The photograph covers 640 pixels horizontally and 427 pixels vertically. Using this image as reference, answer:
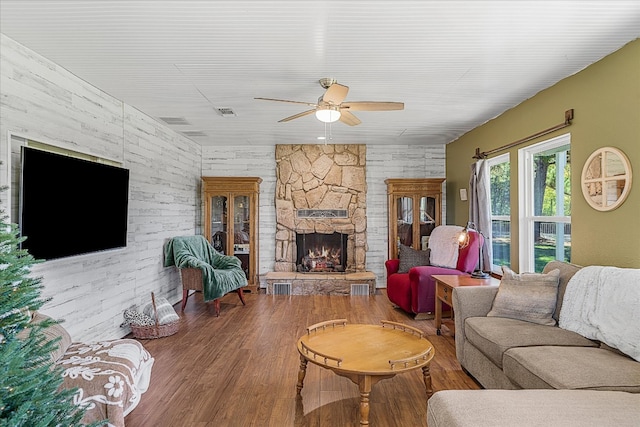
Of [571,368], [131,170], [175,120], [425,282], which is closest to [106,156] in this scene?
[131,170]

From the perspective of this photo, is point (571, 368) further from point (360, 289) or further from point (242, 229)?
point (242, 229)

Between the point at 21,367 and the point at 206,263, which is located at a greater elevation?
the point at 21,367

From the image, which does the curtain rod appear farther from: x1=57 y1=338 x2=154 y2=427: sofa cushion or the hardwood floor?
x1=57 y1=338 x2=154 y2=427: sofa cushion

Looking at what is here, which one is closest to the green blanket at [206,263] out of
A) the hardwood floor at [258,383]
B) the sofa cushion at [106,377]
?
the hardwood floor at [258,383]

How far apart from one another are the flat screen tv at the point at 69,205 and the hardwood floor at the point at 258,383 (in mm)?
1151

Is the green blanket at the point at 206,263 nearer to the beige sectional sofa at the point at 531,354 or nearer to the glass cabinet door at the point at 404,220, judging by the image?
the glass cabinet door at the point at 404,220

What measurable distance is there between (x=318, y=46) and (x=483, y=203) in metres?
3.04

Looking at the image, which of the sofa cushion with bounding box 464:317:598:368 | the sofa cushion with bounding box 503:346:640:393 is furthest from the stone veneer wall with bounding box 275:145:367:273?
the sofa cushion with bounding box 503:346:640:393

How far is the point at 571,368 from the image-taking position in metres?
1.98

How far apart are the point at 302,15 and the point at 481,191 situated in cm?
335

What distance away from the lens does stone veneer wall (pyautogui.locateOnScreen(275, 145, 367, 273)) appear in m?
6.37

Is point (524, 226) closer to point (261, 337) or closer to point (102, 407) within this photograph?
point (261, 337)

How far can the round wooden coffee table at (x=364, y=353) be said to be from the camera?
2.22 meters

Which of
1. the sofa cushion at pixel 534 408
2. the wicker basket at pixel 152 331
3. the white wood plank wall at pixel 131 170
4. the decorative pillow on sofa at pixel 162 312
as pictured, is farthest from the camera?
the decorative pillow on sofa at pixel 162 312
